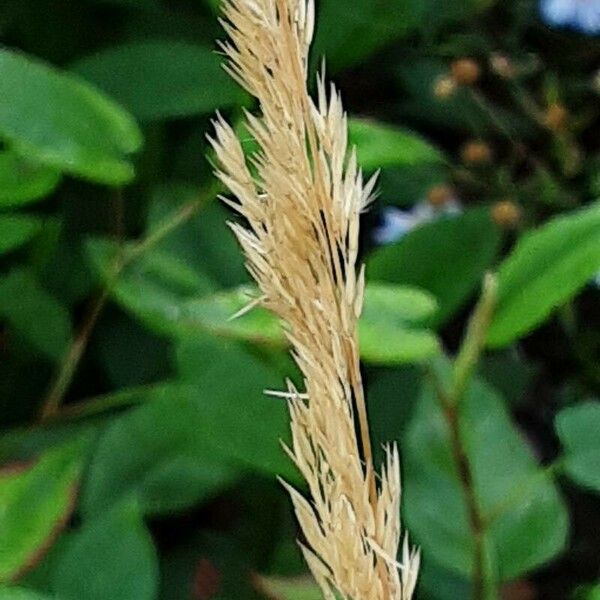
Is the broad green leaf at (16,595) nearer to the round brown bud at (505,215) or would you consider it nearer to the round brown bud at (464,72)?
the round brown bud at (505,215)

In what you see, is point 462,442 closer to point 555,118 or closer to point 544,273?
point 544,273

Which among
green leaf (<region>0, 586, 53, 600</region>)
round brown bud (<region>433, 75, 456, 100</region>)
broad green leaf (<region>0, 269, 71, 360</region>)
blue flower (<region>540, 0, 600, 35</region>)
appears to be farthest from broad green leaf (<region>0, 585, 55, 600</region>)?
blue flower (<region>540, 0, 600, 35</region>)

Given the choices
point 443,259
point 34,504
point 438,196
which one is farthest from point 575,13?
point 34,504

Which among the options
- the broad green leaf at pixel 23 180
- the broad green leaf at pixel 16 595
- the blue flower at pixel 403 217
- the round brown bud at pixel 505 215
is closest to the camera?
the broad green leaf at pixel 16 595

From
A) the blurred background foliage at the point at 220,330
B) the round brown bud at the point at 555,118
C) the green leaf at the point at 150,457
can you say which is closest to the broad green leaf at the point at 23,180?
the blurred background foliage at the point at 220,330

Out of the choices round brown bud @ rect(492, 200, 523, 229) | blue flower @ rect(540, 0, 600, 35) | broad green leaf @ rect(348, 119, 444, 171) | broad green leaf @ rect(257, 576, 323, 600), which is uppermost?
blue flower @ rect(540, 0, 600, 35)

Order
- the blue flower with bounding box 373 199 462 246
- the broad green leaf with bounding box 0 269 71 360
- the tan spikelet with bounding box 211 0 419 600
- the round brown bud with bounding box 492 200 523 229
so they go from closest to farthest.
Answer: the tan spikelet with bounding box 211 0 419 600 < the broad green leaf with bounding box 0 269 71 360 < the round brown bud with bounding box 492 200 523 229 < the blue flower with bounding box 373 199 462 246

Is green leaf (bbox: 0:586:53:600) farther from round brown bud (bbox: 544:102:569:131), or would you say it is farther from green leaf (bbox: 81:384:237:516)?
Result: round brown bud (bbox: 544:102:569:131)
